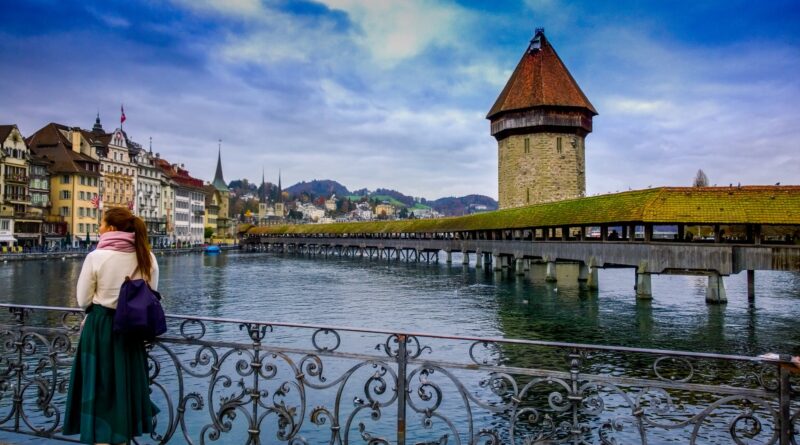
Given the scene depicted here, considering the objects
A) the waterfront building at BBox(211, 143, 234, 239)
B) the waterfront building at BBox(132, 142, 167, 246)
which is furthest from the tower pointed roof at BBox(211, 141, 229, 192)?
the waterfront building at BBox(132, 142, 167, 246)

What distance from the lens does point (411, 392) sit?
23.9 feet

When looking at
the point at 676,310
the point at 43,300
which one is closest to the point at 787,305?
the point at 676,310

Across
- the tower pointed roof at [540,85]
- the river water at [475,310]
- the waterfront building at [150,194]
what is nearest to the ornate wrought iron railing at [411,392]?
the river water at [475,310]

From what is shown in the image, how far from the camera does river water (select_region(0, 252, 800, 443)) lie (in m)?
13.6

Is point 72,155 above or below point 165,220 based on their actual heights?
above

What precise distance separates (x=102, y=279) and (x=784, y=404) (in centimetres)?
436

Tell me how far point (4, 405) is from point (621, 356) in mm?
12781

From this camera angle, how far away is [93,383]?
12.8 ft

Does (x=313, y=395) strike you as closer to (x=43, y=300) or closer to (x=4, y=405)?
(x=4, y=405)

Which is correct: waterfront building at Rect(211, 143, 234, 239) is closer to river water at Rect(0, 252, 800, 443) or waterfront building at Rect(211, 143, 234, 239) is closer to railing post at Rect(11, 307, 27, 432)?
river water at Rect(0, 252, 800, 443)

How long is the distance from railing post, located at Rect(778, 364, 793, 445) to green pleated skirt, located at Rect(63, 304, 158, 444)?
162 inches

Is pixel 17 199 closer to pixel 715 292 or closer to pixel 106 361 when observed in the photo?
pixel 715 292

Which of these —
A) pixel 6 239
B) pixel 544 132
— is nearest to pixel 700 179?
pixel 544 132

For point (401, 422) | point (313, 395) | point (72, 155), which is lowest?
point (313, 395)
